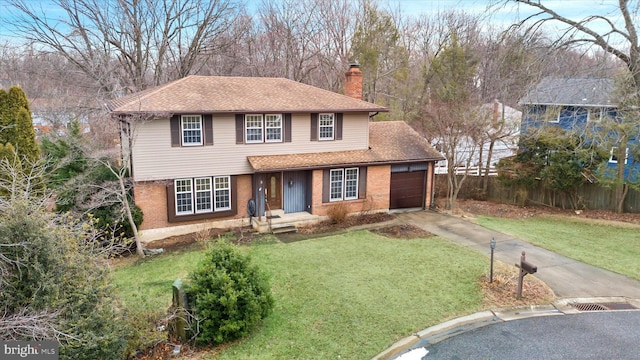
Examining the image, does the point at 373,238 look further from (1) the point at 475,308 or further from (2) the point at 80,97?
(2) the point at 80,97

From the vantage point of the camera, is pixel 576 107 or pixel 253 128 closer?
pixel 253 128

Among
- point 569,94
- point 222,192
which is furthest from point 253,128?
point 569,94

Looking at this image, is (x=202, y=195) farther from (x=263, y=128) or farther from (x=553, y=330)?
(x=553, y=330)

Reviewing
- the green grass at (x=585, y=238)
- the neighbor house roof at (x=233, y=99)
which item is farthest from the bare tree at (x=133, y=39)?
the green grass at (x=585, y=238)

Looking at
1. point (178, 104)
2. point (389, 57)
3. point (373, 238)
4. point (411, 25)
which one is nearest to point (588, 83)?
point (389, 57)

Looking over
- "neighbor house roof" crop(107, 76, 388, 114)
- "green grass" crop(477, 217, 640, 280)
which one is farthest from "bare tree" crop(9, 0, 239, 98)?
"green grass" crop(477, 217, 640, 280)

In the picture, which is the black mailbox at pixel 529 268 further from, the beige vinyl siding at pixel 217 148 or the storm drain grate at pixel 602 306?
the beige vinyl siding at pixel 217 148
